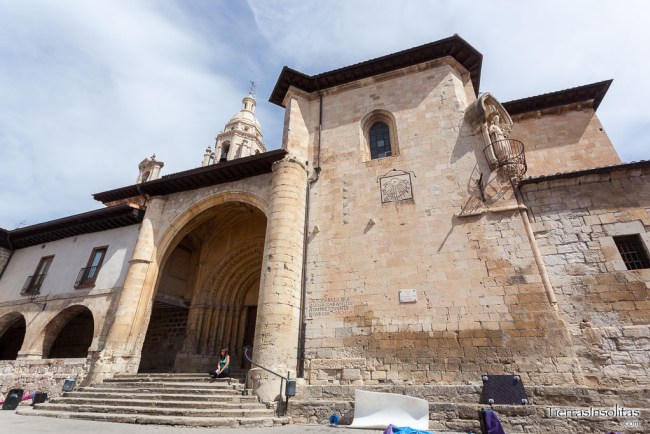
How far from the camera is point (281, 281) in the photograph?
8.51 meters

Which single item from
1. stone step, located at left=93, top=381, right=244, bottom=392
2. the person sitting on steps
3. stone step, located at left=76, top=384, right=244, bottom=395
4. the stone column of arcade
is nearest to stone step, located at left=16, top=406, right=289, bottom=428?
stone step, located at left=76, top=384, right=244, bottom=395

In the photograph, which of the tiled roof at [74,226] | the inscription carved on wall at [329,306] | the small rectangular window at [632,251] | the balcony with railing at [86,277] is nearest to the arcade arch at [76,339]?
the balcony with railing at [86,277]

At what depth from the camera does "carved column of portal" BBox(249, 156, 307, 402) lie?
7654mm

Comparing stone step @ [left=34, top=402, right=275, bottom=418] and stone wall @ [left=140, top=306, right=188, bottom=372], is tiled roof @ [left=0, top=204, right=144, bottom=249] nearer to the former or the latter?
stone wall @ [left=140, top=306, right=188, bottom=372]

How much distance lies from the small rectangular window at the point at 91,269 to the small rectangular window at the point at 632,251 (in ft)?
50.6

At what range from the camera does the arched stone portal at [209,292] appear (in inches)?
494

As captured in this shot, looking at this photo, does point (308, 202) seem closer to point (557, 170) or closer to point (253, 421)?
point (253, 421)

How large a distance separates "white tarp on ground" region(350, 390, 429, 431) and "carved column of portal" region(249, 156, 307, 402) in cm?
202

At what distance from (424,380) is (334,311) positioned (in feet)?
8.56

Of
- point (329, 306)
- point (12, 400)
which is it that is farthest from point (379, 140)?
point (12, 400)

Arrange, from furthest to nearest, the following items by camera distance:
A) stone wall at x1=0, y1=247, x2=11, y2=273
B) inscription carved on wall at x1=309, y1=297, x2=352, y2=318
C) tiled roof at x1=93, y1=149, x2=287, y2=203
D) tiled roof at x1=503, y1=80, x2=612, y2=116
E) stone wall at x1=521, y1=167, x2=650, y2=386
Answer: stone wall at x1=0, y1=247, x2=11, y2=273, tiled roof at x1=93, y1=149, x2=287, y2=203, tiled roof at x1=503, y1=80, x2=612, y2=116, inscription carved on wall at x1=309, y1=297, x2=352, y2=318, stone wall at x1=521, y1=167, x2=650, y2=386

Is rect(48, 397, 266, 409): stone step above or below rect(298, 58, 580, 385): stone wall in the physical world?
below

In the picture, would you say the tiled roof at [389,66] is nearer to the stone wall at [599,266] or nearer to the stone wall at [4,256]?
the stone wall at [599,266]

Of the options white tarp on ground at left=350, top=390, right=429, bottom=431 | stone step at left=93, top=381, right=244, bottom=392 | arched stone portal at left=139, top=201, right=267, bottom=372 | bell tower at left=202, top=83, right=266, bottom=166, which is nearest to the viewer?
white tarp on ground at left=350, top=390, right=429, bottom=431
